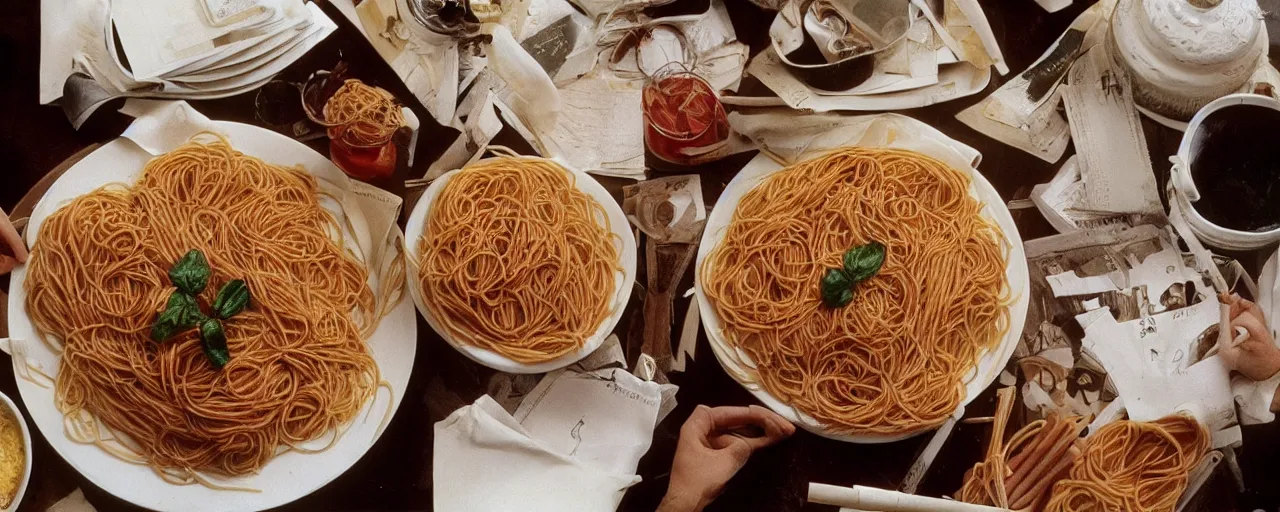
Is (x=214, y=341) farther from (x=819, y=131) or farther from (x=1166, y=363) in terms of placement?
(x=1166, y=363)

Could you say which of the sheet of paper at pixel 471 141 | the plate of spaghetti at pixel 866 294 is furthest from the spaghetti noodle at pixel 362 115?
the plate of spaghetti at pixel 866 294

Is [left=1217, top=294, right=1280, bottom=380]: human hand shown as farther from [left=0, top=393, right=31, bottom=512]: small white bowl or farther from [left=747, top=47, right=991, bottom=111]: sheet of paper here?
[left=0, top=393, right=31, bottom=512]: small white bowl

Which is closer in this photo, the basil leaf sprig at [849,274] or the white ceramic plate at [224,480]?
the white ceramic plate at [224,480]

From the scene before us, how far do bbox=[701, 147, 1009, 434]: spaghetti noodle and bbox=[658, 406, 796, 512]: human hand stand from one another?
7 cm

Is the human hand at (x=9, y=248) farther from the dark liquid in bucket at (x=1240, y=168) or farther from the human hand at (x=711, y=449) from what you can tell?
the dark liquid in bucket at (x=1240, y=168)

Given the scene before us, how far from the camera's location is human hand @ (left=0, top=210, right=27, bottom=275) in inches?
73.8

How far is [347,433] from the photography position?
1.95 m

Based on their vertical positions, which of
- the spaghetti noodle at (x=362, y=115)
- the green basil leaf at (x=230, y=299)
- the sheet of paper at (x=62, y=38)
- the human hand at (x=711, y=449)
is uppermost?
the sheet of paper at (x=62, y=38)

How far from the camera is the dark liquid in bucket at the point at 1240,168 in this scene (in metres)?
2.03

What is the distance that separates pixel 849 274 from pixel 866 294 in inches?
2.5

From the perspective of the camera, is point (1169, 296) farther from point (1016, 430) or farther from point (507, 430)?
point (507, 430)

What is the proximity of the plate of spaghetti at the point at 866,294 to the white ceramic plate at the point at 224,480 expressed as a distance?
663mm

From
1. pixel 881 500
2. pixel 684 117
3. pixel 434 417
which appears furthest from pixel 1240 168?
pixel 434 417

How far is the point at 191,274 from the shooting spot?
1.88m
